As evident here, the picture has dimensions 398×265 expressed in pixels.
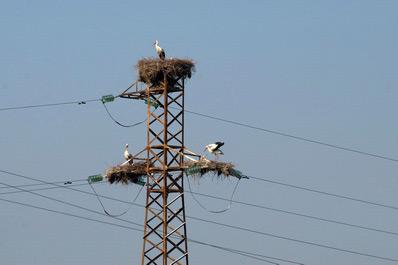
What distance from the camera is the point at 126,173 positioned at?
6200 centimetres

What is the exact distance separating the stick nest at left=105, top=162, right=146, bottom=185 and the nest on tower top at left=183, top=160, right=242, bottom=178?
2059 millimetres

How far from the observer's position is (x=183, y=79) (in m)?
62.2

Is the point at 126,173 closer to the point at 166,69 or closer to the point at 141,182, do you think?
the point at 141,182

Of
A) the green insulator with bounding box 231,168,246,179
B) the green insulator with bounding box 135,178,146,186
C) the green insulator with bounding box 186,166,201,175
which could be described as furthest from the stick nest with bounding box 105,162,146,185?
the green insulator with bounding box 231,168,246,179

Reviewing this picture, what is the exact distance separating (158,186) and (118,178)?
7.14 ft

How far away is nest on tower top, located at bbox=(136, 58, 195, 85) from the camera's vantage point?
6184 cm

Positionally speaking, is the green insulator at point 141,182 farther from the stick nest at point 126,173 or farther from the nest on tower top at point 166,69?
the nest on tower top at point 166,69

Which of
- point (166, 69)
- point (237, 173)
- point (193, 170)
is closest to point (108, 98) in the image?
point (166, 69)

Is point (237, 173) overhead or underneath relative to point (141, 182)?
overhead

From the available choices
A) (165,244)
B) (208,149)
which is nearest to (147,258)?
(165,244)

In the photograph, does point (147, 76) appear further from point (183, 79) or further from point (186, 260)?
point (186, 260)

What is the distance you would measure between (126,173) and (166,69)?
4359mm

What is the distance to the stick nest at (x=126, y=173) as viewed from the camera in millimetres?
62000

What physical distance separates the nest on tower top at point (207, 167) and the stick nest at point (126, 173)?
2.06 m
